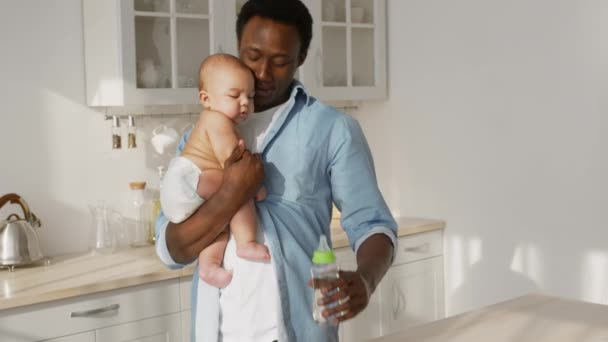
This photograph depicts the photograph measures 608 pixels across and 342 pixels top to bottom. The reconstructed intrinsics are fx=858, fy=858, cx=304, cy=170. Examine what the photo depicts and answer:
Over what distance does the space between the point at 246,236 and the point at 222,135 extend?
22 cm

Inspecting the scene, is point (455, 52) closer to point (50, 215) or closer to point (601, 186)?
point (601, 186)

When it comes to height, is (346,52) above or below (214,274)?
above

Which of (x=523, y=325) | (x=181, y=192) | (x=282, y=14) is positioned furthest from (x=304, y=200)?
(x=523, y=325)

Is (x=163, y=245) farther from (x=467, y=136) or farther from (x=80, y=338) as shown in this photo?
(x=467, y=136)

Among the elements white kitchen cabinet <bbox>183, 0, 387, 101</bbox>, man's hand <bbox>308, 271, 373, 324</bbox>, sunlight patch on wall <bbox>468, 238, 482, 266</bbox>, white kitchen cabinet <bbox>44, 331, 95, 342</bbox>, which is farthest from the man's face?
sunlight patch on wall <bbox>468, 238, 482, 266</bbox>

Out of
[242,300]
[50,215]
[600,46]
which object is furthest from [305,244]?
[600,46]

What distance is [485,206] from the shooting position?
3.72 m

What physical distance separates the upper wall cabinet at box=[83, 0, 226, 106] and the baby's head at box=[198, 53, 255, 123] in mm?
1346

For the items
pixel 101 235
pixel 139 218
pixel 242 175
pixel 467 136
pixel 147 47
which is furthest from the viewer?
pixel 467 136

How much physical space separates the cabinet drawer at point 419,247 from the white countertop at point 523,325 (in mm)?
1348

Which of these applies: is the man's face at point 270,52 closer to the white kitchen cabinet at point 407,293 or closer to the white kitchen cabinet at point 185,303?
the white kitchen cabinet at point 185,303

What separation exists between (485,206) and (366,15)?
1.05 m

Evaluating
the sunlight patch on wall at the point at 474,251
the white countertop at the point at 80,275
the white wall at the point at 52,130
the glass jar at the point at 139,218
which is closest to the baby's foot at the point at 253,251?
the white countertop at the point at 80,275

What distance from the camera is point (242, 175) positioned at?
65.5 inches
